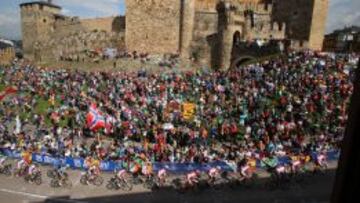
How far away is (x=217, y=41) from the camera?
3938 centimetres

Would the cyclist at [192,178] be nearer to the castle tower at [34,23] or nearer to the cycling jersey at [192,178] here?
Result: the cycling jersey at [192,178]

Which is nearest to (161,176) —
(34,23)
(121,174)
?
(121,174)

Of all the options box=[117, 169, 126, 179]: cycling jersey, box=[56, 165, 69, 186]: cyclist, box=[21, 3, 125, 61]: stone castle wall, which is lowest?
box=[56, 165, 69, 186]: cyclist

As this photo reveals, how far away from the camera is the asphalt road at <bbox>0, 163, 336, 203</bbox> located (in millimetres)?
15172

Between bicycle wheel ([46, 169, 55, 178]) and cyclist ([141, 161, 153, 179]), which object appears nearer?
cyclist ([141, 161, 153, 179])

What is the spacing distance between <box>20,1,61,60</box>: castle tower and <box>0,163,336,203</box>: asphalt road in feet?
127

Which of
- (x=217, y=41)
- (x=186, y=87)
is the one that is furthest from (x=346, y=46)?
(x=186, y=87)

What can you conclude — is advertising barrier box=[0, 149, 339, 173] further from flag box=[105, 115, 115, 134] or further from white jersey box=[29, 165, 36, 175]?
flag box=[105, 115, 115, 134]

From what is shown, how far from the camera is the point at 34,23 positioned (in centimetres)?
5109

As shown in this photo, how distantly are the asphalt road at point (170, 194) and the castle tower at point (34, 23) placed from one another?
127ft

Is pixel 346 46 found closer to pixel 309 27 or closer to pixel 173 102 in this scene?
pixel 309 27

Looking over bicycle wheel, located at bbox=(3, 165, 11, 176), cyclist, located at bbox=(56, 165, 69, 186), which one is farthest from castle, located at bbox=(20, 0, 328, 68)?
bicycle wheel, located at bbox=(3, 165, 11, 176)

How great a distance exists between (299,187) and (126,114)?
1175 cm

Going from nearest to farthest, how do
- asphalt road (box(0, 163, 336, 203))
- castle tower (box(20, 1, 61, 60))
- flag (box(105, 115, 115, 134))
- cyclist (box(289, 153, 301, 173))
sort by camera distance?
asphalt road (box(0, 163, 336, 203)), cyclist (box(289, 153, 301, 173)), flag (box(105, 115, 115, 134)), castle tower (box(20, 1, 61, 60))
